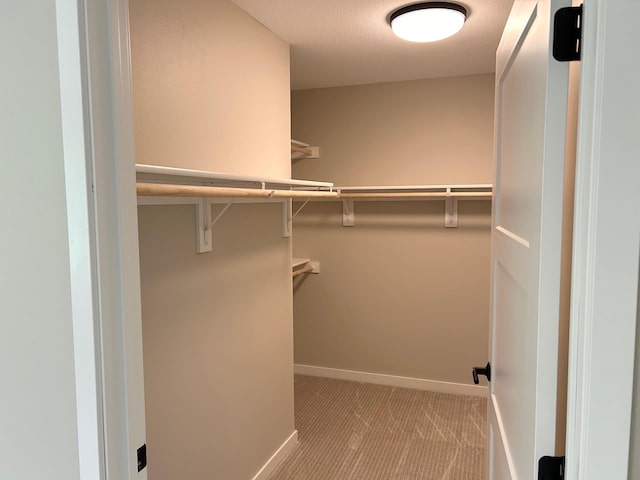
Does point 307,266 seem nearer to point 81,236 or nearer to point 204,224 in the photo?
point 204,224

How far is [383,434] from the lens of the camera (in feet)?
9.25

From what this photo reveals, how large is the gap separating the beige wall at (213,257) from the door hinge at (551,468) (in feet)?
4.04

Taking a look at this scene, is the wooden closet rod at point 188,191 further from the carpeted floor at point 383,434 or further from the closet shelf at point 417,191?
the carpeted floor at point 383,434

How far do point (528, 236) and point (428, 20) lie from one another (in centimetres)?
152

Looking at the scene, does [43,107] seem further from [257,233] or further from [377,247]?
[377,247]

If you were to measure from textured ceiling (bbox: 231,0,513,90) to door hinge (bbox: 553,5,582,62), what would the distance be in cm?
144

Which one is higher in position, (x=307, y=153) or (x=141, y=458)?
(x=307, y=153)

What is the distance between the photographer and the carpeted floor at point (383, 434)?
2445 mm

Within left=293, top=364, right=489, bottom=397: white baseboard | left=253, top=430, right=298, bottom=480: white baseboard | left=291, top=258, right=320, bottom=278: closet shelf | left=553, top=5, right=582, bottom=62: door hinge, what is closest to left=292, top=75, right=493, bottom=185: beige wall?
left=291, top=258, right=320, bottom=278: closet shelf

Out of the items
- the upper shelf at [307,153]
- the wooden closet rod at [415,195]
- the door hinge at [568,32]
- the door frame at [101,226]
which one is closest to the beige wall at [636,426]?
the door hinge at [568,32]

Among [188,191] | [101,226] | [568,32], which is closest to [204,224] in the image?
[188,191]

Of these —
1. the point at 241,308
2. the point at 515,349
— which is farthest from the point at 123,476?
the point at 241,308

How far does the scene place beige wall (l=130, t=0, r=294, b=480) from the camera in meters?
1.55

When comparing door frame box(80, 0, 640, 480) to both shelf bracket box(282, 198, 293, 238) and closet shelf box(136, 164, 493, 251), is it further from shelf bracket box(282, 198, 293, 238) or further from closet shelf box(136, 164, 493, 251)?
shelf bracket box(282, 198, 293, 238)
